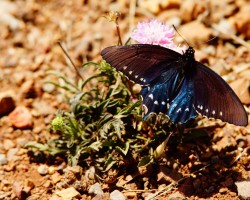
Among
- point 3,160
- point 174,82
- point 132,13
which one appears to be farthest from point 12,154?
point 132,13

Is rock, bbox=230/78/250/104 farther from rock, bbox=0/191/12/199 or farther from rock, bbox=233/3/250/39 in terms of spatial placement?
rock, bbox=0/191/12/199

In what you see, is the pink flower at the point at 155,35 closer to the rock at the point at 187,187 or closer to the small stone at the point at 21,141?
the rock at the point at 187,187

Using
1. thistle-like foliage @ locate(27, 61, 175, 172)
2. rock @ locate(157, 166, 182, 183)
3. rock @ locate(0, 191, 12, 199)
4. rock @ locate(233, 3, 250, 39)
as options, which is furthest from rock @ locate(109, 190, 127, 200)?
rock @ locate(233, 3, 250, 39)

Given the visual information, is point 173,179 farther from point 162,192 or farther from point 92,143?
point 92,143

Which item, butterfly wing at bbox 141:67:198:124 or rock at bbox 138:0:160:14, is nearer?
butterfly wing at bbox 141:67:198:124

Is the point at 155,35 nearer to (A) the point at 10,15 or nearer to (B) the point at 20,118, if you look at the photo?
(B) the point at 20,118

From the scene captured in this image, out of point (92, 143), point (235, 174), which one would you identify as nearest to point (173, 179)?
point (235, 174)

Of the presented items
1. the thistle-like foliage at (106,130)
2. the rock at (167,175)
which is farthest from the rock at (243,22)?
the rock at (167,175)
